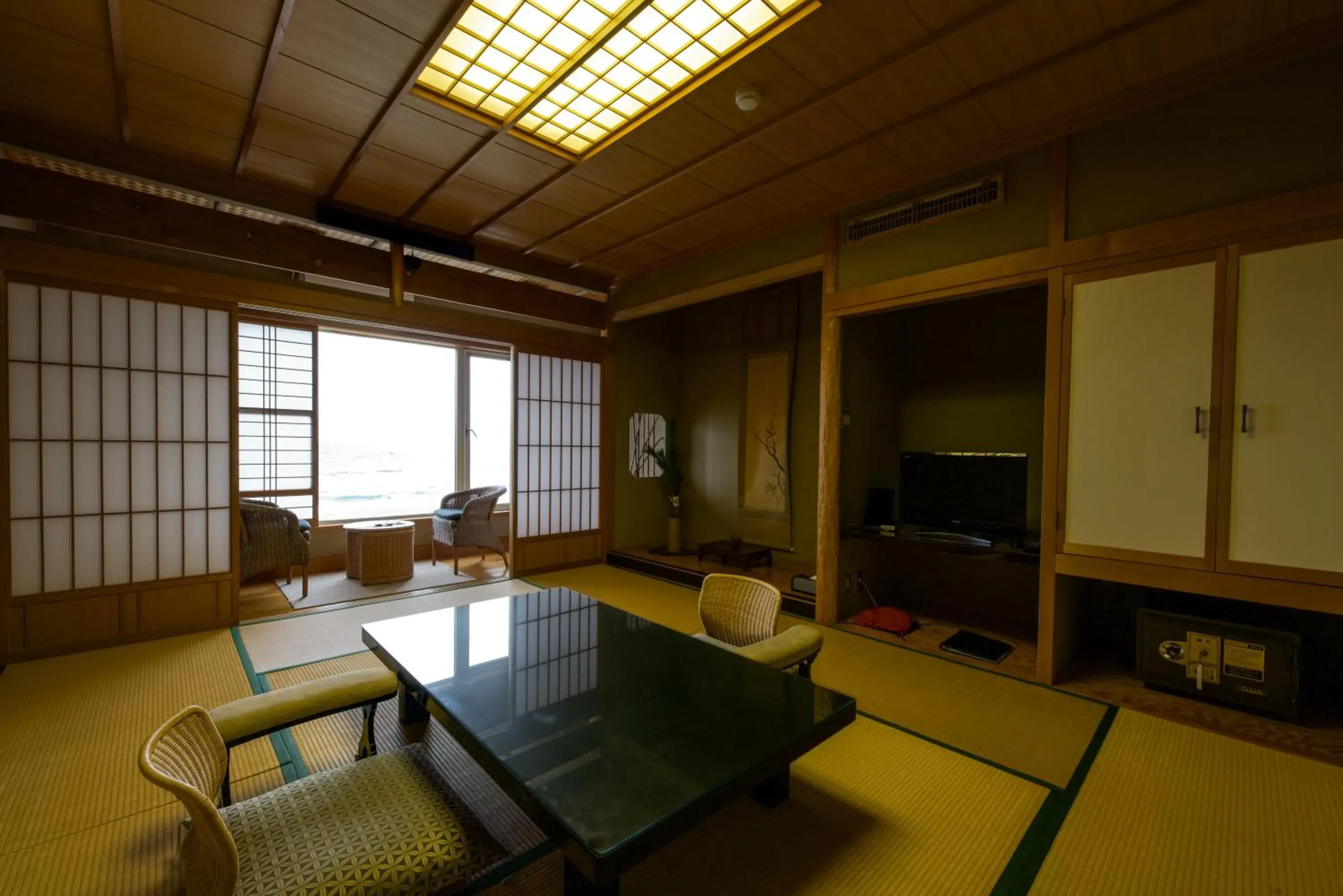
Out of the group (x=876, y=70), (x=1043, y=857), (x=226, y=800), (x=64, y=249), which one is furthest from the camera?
(x=64, y=249)

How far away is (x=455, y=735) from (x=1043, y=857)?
1.74m

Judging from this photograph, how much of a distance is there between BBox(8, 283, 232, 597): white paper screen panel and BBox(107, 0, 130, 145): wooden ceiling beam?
1179 mm

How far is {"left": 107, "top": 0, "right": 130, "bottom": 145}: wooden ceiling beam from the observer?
1978mm

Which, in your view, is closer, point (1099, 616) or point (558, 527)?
point (1099, 616)

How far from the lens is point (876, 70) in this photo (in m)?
2.30

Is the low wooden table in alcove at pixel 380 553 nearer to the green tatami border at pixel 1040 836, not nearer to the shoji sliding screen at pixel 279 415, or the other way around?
the shoji sliding screen at pixel 279 415

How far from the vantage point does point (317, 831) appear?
1.24 m

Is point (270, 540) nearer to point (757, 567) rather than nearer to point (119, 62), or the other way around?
point (119, 62)

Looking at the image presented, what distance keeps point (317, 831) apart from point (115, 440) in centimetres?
348

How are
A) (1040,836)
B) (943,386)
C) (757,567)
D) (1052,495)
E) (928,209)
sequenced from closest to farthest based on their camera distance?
1. (1040,836)
2. (1052,495)
3. (928,209)
4. (943,386)
5. (757,567)

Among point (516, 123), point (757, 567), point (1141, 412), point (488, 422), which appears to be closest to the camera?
point (1141, 412)

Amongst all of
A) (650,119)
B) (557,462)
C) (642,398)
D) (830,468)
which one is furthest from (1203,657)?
(557,462)

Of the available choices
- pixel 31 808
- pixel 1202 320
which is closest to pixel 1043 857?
pixel 1202 320

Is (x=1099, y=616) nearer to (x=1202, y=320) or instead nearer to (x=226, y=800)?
(x=1202, y=320)
